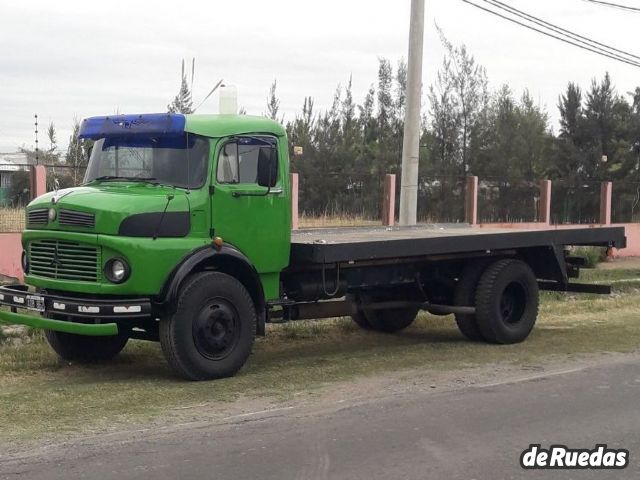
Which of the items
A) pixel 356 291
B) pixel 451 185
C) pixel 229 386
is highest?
pixel 451 185

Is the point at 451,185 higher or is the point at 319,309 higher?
the point at 451,185

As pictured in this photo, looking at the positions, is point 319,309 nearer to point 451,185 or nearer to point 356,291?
point 356,291

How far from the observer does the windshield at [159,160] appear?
840 cm

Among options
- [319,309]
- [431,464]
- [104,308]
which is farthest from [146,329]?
[431,464]

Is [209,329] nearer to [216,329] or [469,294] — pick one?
[216,329]

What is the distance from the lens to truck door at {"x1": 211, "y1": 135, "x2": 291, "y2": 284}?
848cm

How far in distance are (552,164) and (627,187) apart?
10478mm

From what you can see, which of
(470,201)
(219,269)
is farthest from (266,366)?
(470,201)

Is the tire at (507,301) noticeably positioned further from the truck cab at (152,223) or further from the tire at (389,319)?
the truck cab at (152,223)

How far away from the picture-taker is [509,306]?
11188mm

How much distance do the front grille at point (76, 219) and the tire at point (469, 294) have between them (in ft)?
16.0

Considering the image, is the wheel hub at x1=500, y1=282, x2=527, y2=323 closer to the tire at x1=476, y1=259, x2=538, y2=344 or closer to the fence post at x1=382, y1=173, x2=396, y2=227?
the tire at x1=476, y1=259, x2=538, y2=344

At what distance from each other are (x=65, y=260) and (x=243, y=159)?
1.96 meters

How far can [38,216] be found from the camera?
27.3ft
